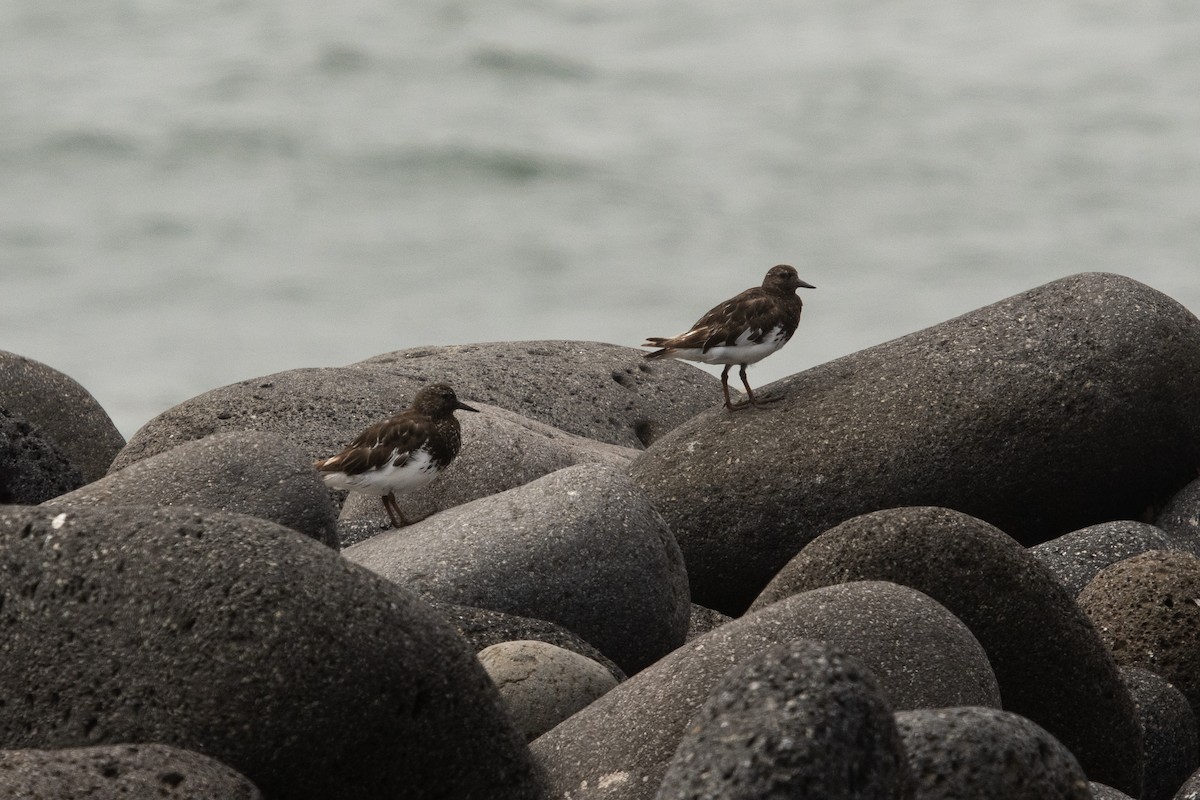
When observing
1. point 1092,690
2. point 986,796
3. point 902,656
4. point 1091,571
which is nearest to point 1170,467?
point 1091,571

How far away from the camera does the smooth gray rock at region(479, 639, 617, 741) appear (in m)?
5.57

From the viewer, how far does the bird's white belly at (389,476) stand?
26.1 feet

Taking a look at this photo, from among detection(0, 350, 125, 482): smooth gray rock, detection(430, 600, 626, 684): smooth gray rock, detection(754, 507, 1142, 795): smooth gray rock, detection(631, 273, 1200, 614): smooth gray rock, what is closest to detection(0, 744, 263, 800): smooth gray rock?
detection(430, 600, 626, 684): smooth gray rock

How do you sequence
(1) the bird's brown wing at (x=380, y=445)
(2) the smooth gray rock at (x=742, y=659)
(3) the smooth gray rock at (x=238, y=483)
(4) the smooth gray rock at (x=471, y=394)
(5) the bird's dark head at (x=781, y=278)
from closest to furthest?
(2) the smooth gray rock at (x=742, y=659) → (3) the smooth gray rock at (x=238, y=483) → (1) the bird's brown wing at (x=380, y=445) → (5) the bird's dark head at (x=781, y=278) → (4) the smooth gray rock at (x=471, y=394)

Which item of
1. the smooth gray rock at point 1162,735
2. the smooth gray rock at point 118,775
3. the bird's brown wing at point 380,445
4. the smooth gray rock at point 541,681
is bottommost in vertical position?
the smooth gray rock at point 1162,735

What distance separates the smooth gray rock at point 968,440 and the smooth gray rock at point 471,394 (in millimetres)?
2288

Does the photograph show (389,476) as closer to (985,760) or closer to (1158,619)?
(1158,619)

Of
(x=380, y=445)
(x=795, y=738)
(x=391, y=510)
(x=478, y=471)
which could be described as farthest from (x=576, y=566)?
(x=795, y=738)

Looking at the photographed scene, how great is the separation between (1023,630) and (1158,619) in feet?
3.46

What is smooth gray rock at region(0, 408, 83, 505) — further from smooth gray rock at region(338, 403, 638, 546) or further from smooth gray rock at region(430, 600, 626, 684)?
→ smooth gray rock at region(430, 600, 626, 684)

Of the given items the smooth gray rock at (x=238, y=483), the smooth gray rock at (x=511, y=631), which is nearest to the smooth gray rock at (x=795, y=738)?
the smooth gray rock at (x=511, y=631)

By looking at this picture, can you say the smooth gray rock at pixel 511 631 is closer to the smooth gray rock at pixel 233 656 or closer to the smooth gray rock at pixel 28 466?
the smooth gray rock at pixel 233 656

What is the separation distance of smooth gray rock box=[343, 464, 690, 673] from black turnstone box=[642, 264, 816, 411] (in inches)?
60.1

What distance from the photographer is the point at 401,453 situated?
7934 millimetres
